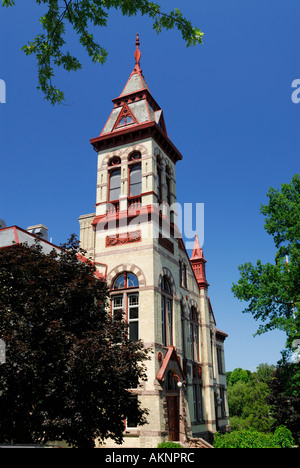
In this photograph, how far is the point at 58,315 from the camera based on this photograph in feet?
47.1

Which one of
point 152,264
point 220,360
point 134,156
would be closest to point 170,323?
point 152,264

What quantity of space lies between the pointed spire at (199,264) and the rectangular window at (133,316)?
10.7m

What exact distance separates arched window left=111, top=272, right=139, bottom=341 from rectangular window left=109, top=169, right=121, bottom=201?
616cm

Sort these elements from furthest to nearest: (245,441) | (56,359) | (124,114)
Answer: (124,114) < (245,441) < (56,359)

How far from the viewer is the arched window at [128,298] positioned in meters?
23.4

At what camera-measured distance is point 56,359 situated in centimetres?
1317

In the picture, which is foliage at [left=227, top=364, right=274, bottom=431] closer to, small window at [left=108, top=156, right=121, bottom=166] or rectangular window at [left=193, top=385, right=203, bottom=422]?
rectangular window at [left=193, top=385, right=203, bottom=422]

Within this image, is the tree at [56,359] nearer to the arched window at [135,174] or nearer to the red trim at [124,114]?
the arched window at [135,174]

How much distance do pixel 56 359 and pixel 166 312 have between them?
12569 mm

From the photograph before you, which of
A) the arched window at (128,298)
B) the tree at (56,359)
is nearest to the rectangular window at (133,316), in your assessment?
the arched window at (128,298)

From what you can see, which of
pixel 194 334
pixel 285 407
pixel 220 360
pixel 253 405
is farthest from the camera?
pixel 253 405

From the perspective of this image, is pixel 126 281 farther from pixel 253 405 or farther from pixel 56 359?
pixel 253 405

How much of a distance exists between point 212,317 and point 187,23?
3313 cm
